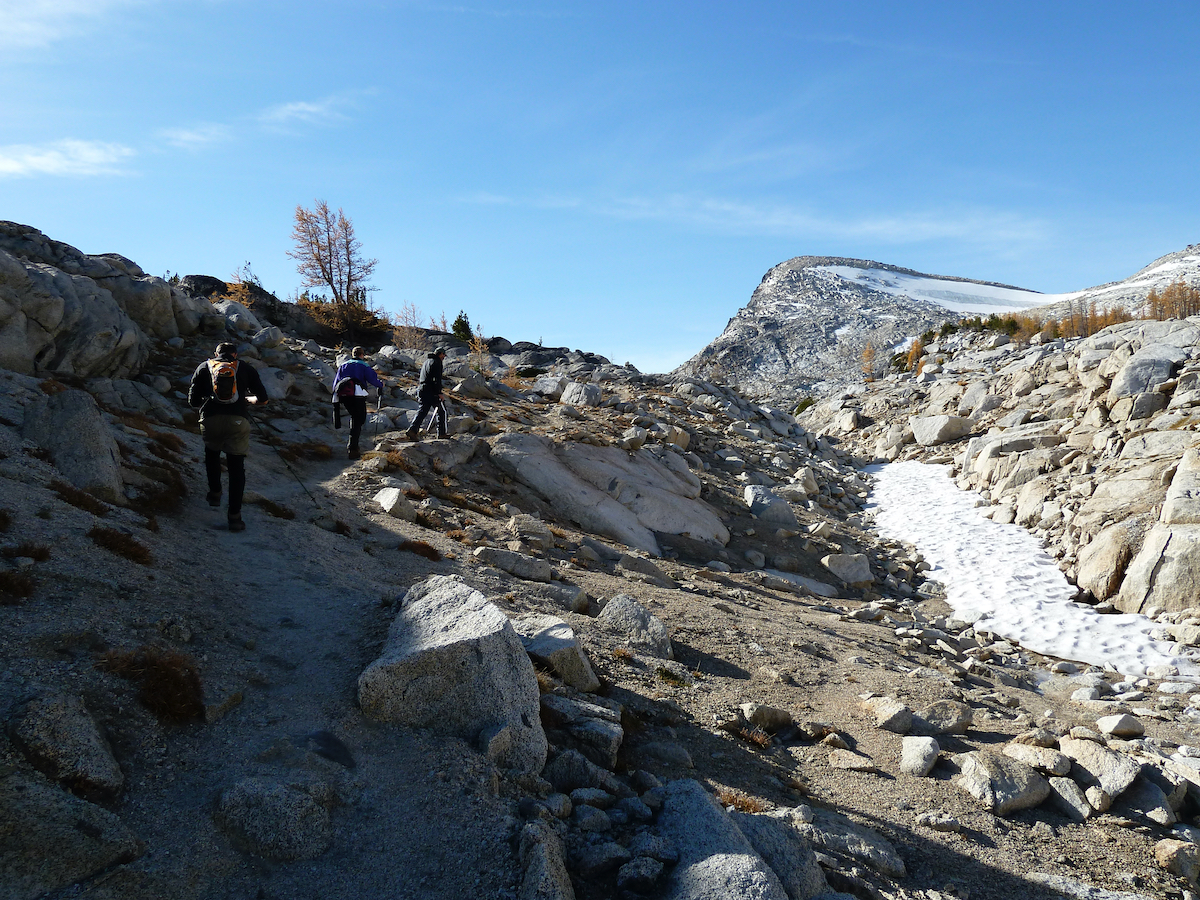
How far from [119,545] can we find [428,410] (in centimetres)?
1099

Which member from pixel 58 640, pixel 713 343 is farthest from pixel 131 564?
pixel 713 343

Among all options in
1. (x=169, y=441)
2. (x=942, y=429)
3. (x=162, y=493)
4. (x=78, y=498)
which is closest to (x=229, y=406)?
(x=162, y=493)

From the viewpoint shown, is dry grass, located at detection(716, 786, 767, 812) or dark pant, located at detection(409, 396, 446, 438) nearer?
dry grass, located at detection(716, 786, 767, 812)

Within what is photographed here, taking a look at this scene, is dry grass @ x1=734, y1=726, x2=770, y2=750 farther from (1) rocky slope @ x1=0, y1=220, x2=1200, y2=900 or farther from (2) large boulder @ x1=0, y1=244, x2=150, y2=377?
(2) large boulder @ x1=0, y1=244, x2=150, y2=377

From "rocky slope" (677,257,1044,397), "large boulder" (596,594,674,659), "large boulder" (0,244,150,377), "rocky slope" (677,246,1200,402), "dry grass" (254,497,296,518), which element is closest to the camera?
"large boulder" (596,594,674,659)

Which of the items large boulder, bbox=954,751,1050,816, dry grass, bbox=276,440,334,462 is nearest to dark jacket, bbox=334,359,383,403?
dry grass, bbox=276,440,334,462

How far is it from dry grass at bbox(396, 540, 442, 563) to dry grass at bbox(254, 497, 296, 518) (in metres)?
1.90

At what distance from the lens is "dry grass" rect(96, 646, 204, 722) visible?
16.4 ft

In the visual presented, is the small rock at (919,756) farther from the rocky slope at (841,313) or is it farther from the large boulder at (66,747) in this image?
the rocky slope at (841,313)

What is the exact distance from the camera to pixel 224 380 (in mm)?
9945

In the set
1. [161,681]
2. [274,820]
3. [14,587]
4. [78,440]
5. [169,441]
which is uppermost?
[78,440]

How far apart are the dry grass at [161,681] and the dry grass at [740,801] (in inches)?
171

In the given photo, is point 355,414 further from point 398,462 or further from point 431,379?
point 431,379

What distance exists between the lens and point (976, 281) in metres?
129
